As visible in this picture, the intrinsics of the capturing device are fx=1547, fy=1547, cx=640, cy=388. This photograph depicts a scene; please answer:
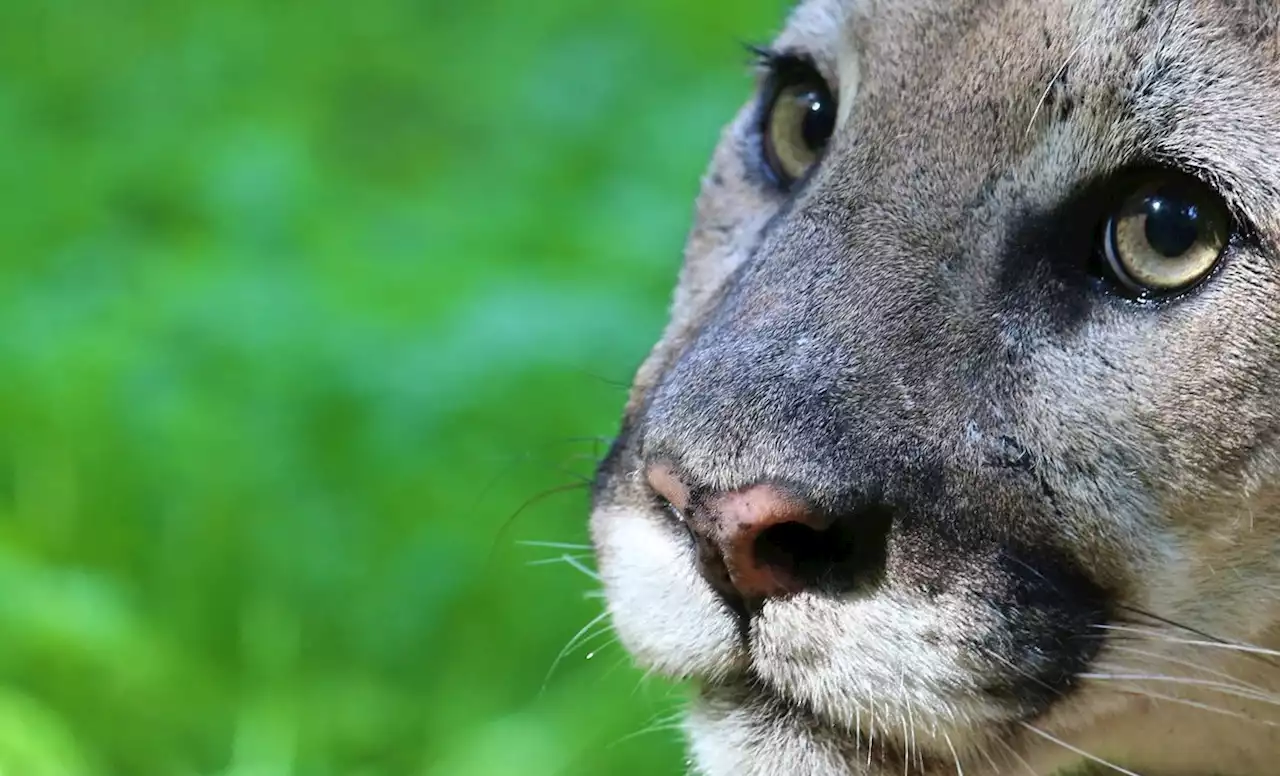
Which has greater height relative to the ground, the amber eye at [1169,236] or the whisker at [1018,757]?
the amber eye at [1169,236]

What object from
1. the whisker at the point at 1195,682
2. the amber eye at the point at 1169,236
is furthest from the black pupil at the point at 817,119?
the whisker at the point at 1195,682

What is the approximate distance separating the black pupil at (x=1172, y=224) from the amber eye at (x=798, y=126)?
1.94ft

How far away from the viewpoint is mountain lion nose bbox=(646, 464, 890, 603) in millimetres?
1681

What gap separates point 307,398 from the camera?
348 centimetres

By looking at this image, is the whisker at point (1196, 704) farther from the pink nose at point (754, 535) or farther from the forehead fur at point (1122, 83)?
the forehead fur at point (1122, 83)

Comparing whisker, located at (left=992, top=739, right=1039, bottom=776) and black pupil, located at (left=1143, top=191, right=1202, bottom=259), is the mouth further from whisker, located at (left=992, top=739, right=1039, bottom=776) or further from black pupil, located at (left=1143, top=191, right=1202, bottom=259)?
black pupil, located at (left=1143, top=191, right=1202, bottom=259)

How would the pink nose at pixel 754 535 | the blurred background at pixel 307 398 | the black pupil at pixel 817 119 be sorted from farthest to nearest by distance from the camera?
the blurred background at pixel 307 398 < the black pupil at pixel 817 119 < the pink nose at pixel 754 535

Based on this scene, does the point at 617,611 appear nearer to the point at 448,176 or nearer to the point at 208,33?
the point at 448,176

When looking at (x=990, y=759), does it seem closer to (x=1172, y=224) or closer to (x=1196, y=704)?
(x=1196, y=704)

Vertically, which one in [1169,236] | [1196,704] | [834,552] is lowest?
[1196,704]

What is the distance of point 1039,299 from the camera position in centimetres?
189

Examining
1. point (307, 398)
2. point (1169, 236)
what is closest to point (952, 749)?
point (1169, 236)

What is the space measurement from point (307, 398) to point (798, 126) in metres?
1.51

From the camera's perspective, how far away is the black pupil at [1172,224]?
185 cm
